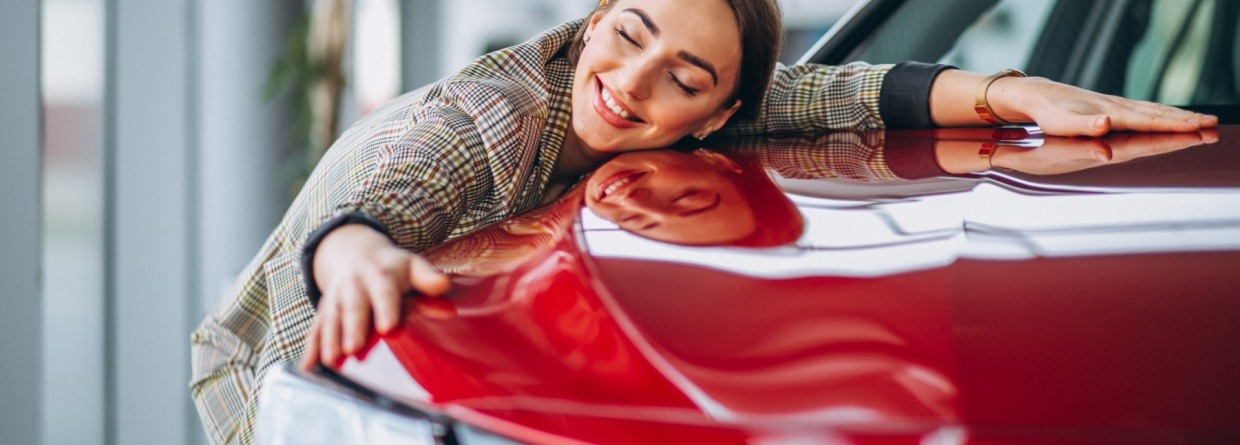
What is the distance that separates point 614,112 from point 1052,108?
52 cm

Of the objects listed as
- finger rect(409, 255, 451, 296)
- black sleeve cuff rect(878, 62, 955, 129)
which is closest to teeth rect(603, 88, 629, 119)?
black sleeve cuff rect(878, 62, 955, 129)

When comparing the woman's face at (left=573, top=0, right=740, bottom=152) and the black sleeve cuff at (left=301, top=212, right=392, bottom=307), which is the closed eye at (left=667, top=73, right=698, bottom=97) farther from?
the black sleeve cuff at (left=301, top=212, right=392, bottom=307)

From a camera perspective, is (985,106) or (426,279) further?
(985,106)

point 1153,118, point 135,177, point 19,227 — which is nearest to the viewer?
point 1153,118

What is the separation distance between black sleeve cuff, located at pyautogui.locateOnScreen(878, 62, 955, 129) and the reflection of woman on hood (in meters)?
0.42

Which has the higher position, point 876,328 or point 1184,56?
point 1184,56

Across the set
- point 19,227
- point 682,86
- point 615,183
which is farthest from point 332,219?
point 19,227

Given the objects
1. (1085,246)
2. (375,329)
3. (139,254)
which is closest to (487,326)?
(375,329)

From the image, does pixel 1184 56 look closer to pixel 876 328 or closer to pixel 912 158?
pixel 912 158

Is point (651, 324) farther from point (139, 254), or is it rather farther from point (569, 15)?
point (569, 15)

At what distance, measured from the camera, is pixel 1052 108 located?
1210mm

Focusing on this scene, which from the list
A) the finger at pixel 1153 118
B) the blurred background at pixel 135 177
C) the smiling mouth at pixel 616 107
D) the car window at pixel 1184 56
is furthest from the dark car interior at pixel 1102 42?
the blurred background at pixel 135 177

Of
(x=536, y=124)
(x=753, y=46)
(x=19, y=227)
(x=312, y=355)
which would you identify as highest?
(x=753, y=46)

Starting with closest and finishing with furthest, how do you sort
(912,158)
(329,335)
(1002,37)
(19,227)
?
(329,335)
(912,158)
(1002,37)
(19,227)
